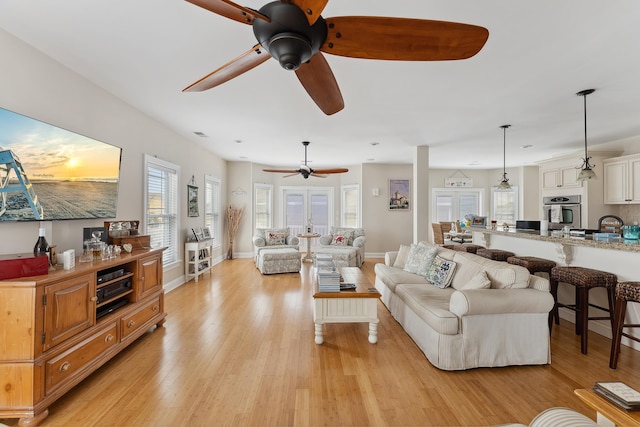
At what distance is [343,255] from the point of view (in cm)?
633

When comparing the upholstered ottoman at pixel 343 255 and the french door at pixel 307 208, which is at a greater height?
the french door at pixel 307 208

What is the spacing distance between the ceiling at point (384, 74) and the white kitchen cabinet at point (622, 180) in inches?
18.6

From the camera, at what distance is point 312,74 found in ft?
5.65

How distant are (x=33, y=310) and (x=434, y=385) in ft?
9.18

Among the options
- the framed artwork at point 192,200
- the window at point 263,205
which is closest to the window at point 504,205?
the window at point 263,205

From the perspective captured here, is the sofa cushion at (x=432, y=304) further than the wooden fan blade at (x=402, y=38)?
Yes

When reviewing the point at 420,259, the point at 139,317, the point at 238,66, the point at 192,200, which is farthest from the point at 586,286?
the point at 192,200

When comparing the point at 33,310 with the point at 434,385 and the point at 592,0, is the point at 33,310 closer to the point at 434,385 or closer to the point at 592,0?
the point at 434,385

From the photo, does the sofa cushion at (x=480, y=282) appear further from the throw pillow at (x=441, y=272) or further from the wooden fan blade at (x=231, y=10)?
the wooden fan blade at (x=231, y=10)

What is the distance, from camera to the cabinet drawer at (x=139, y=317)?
2.72m

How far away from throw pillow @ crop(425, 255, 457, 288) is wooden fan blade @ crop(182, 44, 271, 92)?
9.53 ft

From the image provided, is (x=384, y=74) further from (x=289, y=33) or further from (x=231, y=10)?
(x=231, y=10)

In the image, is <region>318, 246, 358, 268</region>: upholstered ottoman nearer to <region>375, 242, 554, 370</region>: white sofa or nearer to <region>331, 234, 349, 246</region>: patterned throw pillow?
<region>331, 234, 349, 246</region>: patterned throw pillow

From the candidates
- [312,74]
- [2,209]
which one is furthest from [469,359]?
[2,209]
